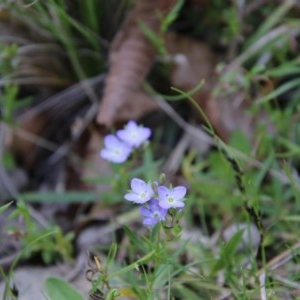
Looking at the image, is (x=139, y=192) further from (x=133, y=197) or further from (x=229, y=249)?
(x=229, y=249)

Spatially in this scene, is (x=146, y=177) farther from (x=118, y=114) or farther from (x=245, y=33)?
(x=245, y=33)

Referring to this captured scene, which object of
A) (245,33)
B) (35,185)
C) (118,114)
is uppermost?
(245,33)

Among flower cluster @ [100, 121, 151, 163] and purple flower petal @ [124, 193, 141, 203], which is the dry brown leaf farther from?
purple flower petal @ [124, 193, 141, 203]

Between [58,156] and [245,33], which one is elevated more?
[245,33]

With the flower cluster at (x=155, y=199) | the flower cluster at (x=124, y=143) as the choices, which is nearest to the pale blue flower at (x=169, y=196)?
the flower cluster at (x=155, y=199)

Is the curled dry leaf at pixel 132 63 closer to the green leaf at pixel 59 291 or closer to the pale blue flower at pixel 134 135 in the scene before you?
the pale blue flower at pixel 134 135

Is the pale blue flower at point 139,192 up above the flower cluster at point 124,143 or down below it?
above

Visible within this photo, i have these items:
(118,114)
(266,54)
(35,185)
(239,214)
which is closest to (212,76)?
(266,54)

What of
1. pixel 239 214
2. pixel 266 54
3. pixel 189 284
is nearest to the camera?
pixel 189 284
